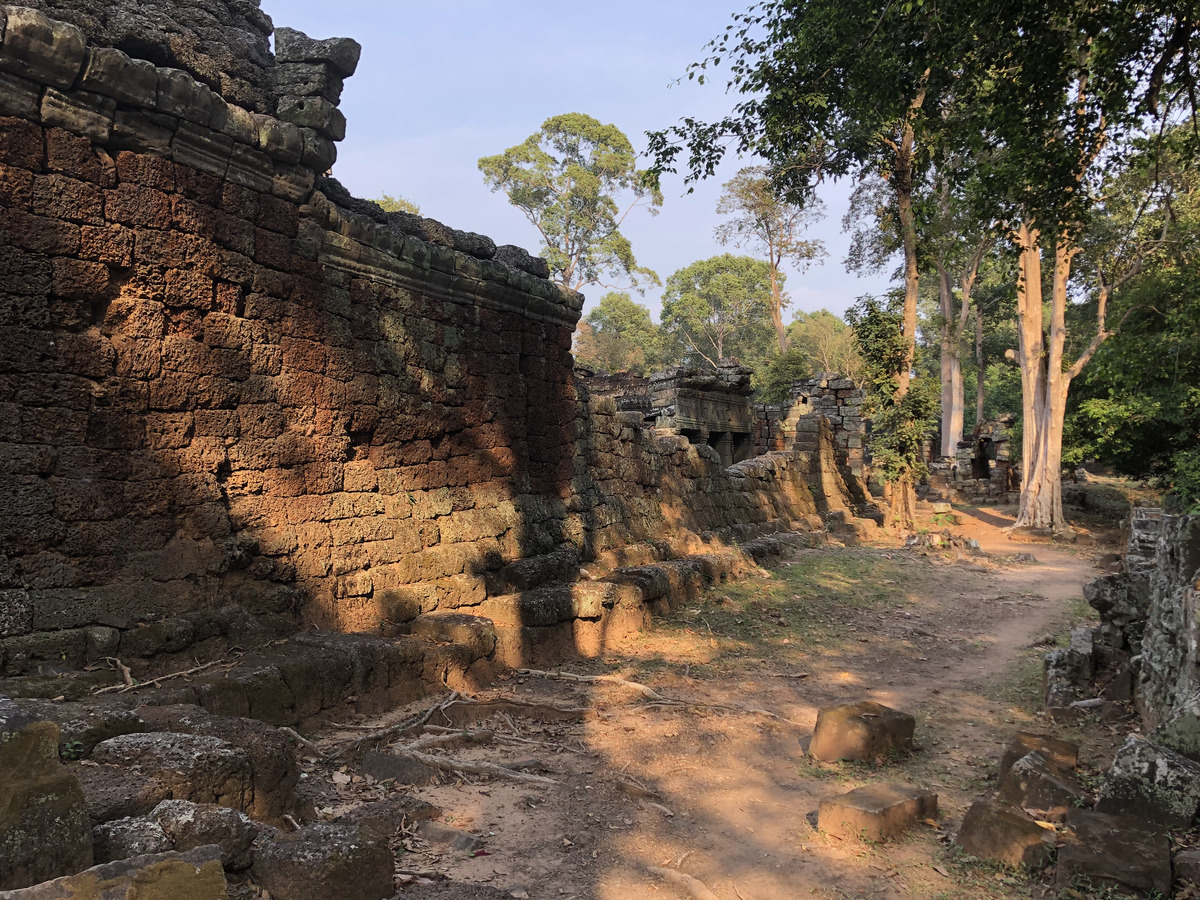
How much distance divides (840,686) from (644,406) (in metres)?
12.2

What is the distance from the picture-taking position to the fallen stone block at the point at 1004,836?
11.0ft

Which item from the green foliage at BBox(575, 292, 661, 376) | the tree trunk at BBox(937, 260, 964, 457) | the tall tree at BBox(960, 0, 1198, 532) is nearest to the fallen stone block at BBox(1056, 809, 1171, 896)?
the tall tree at BBox(960, 0, 1198, 532)

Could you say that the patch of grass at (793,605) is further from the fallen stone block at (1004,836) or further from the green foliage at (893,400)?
the green foliage at (893,400)

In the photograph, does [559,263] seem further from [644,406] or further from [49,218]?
[49,218]

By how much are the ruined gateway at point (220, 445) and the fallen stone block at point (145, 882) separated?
0.07ft

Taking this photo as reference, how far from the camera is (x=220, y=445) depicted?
508cm

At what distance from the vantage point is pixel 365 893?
2.91 m

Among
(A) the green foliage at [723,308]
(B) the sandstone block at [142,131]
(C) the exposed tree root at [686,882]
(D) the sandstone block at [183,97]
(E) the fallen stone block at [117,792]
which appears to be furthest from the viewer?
(A) the green foliage at [723,308]

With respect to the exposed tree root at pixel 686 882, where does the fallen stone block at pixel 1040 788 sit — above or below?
above

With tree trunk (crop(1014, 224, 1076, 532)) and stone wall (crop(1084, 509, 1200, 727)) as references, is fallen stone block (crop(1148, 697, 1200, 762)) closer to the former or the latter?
stone wall (crop(1084, 509, 1200, 727))

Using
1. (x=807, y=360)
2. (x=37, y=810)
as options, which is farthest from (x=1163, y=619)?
(x=807, y=360)

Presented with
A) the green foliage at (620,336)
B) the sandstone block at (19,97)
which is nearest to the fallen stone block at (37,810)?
the sandstone block at (19,97)

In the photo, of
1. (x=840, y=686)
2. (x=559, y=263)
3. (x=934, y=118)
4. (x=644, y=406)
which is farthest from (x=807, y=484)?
(x=559, y=263)

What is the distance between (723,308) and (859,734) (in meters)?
49.8
